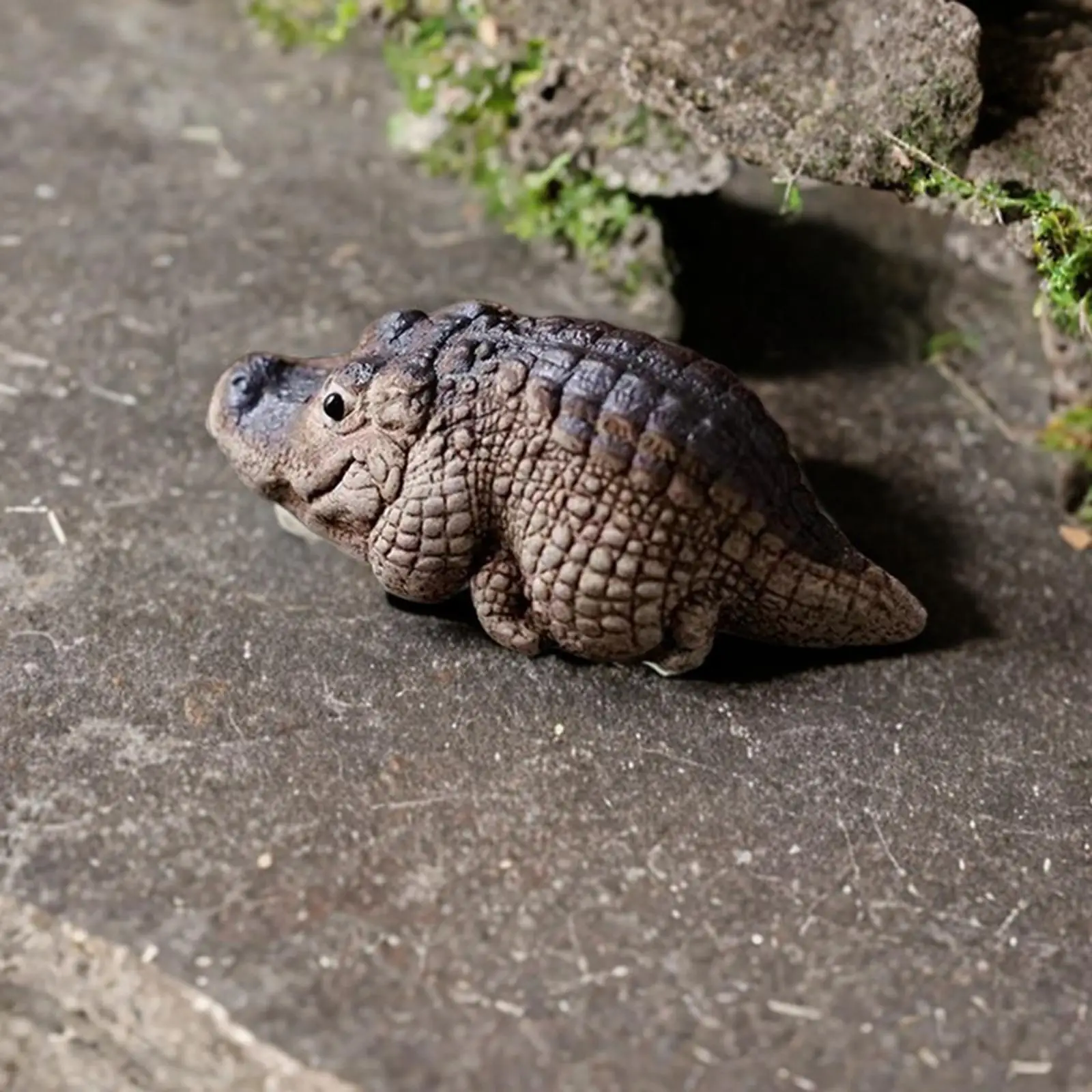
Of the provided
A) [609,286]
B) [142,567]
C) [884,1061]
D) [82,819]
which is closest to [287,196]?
[609,286]

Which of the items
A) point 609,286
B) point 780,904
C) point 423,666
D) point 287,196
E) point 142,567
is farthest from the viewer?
point 287,196

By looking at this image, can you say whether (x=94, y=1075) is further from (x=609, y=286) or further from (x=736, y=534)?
(x=609, y=286)

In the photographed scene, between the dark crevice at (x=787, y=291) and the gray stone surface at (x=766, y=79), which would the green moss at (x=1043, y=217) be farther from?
the dark crevice at (x=787, y=291)

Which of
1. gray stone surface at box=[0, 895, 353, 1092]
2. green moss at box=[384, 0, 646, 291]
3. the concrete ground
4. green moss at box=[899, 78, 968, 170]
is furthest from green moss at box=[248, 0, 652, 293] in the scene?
gray stone surface at box=[0, 895, 353, 1092]

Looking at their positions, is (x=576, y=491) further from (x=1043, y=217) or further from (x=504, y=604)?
(x=1043, y=217)

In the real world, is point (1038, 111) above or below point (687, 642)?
above

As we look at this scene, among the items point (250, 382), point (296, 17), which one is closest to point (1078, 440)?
point (250, 382)

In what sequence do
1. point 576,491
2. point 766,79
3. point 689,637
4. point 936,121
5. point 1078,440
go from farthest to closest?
point 1078,440 < point 766,79 < point 936,121 < point 689,637 < point 576,491
